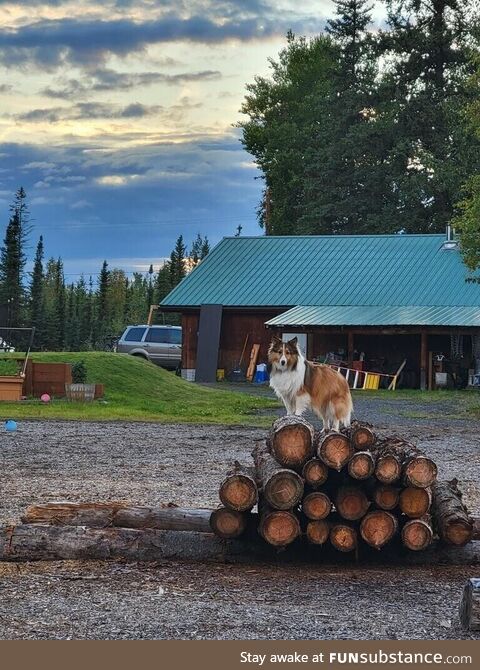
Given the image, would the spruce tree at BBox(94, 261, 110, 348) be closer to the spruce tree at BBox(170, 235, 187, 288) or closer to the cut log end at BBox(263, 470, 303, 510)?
the spruce tree at BBox(170, 235, 187, 288)

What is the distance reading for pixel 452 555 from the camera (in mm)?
8219

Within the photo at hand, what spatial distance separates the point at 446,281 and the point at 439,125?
1936 cm

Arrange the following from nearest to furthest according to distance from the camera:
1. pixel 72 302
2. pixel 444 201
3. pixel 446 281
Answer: pixel 446 281 → pixel 444 201 → pixel 72 302

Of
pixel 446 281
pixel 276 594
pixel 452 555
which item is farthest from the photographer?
pixel 446 281

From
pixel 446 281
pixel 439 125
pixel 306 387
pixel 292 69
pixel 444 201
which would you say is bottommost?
pixel 306 387

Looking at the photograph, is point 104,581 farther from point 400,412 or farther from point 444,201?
point 444,201

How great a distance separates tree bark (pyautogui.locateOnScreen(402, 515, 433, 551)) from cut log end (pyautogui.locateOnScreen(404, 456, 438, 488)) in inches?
11.9

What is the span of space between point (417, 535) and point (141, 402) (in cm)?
1824

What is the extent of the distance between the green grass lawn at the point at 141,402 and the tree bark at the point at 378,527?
1304cm

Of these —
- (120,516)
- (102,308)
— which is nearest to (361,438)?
(120,516)

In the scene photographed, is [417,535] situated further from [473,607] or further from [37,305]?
[37,305]

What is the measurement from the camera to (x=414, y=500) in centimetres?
802

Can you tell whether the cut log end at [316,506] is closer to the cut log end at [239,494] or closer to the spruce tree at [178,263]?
the cut log end at [239,494]

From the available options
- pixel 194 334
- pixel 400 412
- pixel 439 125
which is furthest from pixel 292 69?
pixel 400 412
